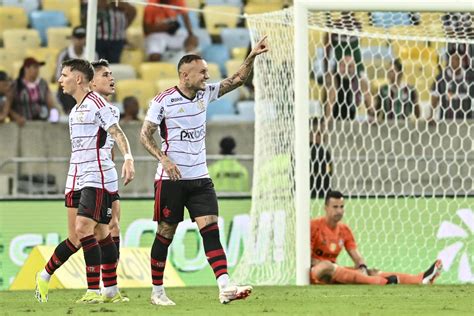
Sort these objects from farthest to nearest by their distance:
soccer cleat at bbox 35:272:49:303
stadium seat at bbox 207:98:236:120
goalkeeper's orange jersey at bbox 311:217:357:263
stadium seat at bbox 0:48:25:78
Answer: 1. stadium seat at bbox 0:48:25:78
2. stadium seat at bbox 207:98:236:120
3. goalkeeper's orange jersey at bbox 311:217:357:263
4. soccer cleat at bbox 35:272:49:303

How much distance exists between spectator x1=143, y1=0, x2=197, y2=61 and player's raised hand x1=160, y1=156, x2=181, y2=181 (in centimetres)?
988

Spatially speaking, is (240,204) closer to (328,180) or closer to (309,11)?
(328,180)

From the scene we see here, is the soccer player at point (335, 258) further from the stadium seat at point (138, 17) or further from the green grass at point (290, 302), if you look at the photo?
the stadium seat at point (138, 17)

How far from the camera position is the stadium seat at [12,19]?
18688 millimetres

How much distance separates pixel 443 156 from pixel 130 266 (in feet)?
11.3

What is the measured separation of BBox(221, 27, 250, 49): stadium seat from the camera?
19359 millimetres

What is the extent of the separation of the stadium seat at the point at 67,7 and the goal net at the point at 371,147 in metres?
5.13

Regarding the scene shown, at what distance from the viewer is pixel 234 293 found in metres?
8.70

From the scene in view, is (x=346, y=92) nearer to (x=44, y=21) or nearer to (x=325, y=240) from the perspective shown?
(x=325, y=240)

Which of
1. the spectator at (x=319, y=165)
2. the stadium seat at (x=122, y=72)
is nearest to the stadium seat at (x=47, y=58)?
the stadium seat at (x=122, y=72)

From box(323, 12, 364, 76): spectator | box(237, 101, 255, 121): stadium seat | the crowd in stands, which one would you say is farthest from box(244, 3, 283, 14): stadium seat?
box(323, 12, 364, 76): spectator

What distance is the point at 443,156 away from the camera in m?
13.9

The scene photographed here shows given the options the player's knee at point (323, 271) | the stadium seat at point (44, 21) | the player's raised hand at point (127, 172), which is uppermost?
the stadium seat at point (44, 21)

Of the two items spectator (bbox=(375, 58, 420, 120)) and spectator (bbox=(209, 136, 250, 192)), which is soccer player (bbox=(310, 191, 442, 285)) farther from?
spectator (bbox=(375, 58, 420, 120))
